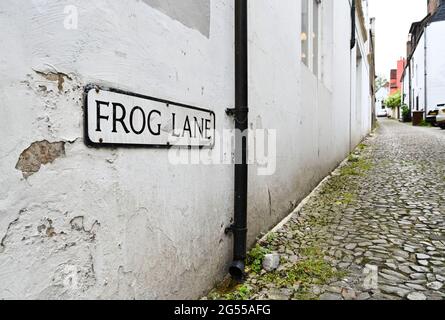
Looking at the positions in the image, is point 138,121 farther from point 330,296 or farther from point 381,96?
point 381,96

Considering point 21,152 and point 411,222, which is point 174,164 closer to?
point 21,152

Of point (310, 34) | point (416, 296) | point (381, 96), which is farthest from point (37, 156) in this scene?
point (381, 96)

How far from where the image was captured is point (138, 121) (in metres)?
1.57

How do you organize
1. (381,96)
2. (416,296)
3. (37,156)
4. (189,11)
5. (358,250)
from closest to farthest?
(37,156) → (189,11) → (416,296) → (358,250) → (381,96)

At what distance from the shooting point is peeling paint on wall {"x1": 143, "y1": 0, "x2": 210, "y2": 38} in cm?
175

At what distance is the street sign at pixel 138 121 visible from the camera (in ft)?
4.42

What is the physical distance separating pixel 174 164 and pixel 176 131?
0.60ft

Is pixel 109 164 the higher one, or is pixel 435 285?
pixel 109 164

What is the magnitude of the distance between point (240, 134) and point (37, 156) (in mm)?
1624

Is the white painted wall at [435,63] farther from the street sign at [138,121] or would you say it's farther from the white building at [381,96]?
the white building at [381,96]

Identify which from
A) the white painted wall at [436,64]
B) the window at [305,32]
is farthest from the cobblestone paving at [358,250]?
the white painted wall at [436,64]

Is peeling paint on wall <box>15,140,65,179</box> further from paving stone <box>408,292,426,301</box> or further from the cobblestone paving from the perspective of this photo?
paving stone <box>408,292,426,301</box>
